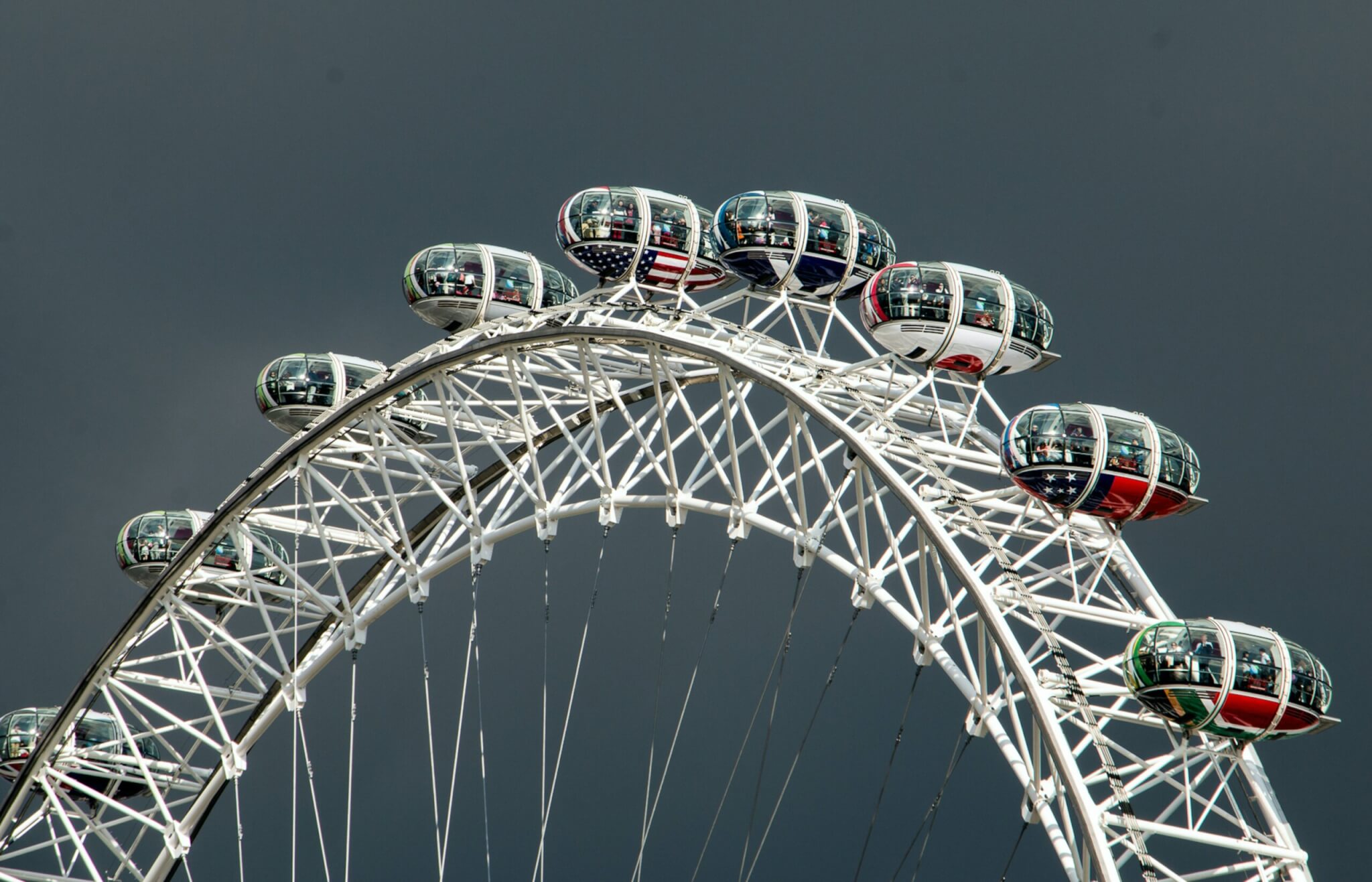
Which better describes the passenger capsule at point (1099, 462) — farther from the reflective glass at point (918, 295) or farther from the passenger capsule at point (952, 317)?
the reflective glass at point (918, 295)

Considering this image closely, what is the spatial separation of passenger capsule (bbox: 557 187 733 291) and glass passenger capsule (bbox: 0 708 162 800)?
13.4 metres

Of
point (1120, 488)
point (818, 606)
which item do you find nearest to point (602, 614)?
point (818, 606)

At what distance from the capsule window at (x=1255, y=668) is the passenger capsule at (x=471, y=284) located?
14.8 metres

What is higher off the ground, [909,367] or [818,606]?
[909,367]

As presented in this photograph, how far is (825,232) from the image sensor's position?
1207 inches

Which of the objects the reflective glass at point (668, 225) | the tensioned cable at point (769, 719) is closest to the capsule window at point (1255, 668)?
the tensioned cable at point (769, 719)

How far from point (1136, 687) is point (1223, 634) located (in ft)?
4.09

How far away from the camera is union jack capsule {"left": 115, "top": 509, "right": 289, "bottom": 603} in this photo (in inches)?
1460

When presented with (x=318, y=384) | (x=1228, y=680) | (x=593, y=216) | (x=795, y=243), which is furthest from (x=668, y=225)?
(x=1228, y=680)

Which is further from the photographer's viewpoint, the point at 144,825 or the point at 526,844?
the point at 526,844

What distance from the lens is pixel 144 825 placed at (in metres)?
37.0

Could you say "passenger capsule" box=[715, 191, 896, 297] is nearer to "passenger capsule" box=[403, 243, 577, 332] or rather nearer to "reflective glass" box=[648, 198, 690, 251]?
"reflective glass" box=[648, 198, 690, 251]

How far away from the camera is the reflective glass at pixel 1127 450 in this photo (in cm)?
2555

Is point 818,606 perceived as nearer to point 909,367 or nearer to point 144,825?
point 144,825
